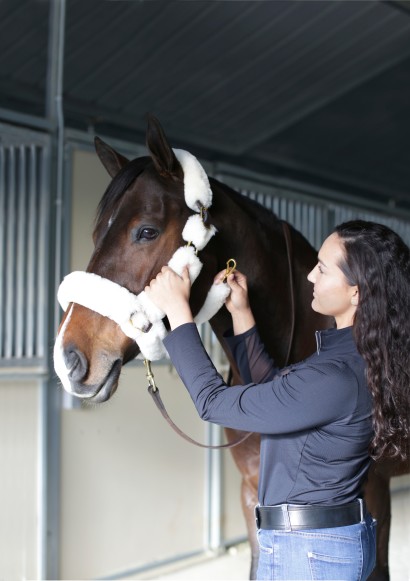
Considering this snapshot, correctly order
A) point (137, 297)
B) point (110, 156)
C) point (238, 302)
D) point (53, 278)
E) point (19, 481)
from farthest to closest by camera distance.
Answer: point (53, 278) < point (19, 481) < point (110, 156) < point (238, 302) < point (137, 297)

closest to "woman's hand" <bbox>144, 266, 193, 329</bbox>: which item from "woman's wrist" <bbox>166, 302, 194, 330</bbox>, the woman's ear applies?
"woman's wrist" <bbox>166, 302, 194, 330</bbox>

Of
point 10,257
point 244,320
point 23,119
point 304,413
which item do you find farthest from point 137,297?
point 23,119

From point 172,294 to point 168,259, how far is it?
14cm

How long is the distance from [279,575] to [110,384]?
0.49 m

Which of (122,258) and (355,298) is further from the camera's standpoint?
(122,258)

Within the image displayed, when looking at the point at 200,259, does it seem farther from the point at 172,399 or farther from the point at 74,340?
the point at 172,399

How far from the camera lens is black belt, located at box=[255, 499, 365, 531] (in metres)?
1.10

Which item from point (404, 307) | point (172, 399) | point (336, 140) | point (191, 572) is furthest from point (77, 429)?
point (336, 140)

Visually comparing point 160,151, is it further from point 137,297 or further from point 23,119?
point 23,119

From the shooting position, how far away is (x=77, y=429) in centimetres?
269

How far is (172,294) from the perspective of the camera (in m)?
1.25

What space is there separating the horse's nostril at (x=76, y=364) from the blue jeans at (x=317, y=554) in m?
0.48

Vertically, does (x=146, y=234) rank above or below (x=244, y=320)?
above

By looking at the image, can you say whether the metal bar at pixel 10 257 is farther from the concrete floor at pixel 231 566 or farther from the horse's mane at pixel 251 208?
the concrete floor at pixel 231 566
